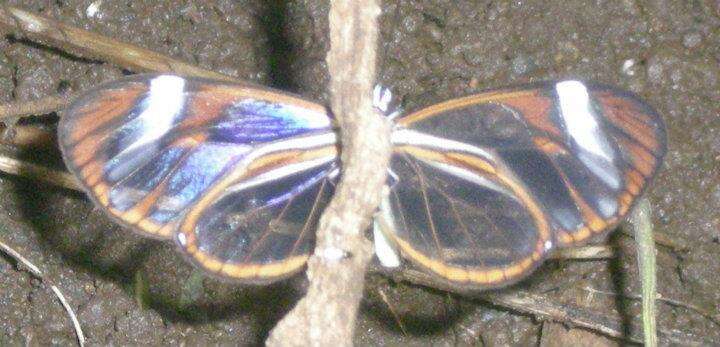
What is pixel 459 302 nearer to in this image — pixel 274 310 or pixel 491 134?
pixel 274 310

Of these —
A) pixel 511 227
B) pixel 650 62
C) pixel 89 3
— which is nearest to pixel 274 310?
pixel 511 227

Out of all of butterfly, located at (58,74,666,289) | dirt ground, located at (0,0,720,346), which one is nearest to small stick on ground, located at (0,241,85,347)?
dirt ground, located at (0,0,720,346)

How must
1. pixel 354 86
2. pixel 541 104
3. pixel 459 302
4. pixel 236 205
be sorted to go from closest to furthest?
pixel 354 86 → pixel 541 104 → pixel 236 205 → pixel 459 302

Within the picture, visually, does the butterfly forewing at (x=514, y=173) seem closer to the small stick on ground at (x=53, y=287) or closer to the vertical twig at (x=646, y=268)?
the vertical twig at (x=646, y=268)

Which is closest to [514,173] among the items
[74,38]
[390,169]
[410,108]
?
[390,169]

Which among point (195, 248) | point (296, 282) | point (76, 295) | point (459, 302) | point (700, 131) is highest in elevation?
point (700, 131)

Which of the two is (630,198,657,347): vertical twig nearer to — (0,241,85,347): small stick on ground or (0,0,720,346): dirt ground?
(0,0,720,346): dirt ground

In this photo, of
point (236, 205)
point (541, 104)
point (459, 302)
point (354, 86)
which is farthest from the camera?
point (459, 302)
